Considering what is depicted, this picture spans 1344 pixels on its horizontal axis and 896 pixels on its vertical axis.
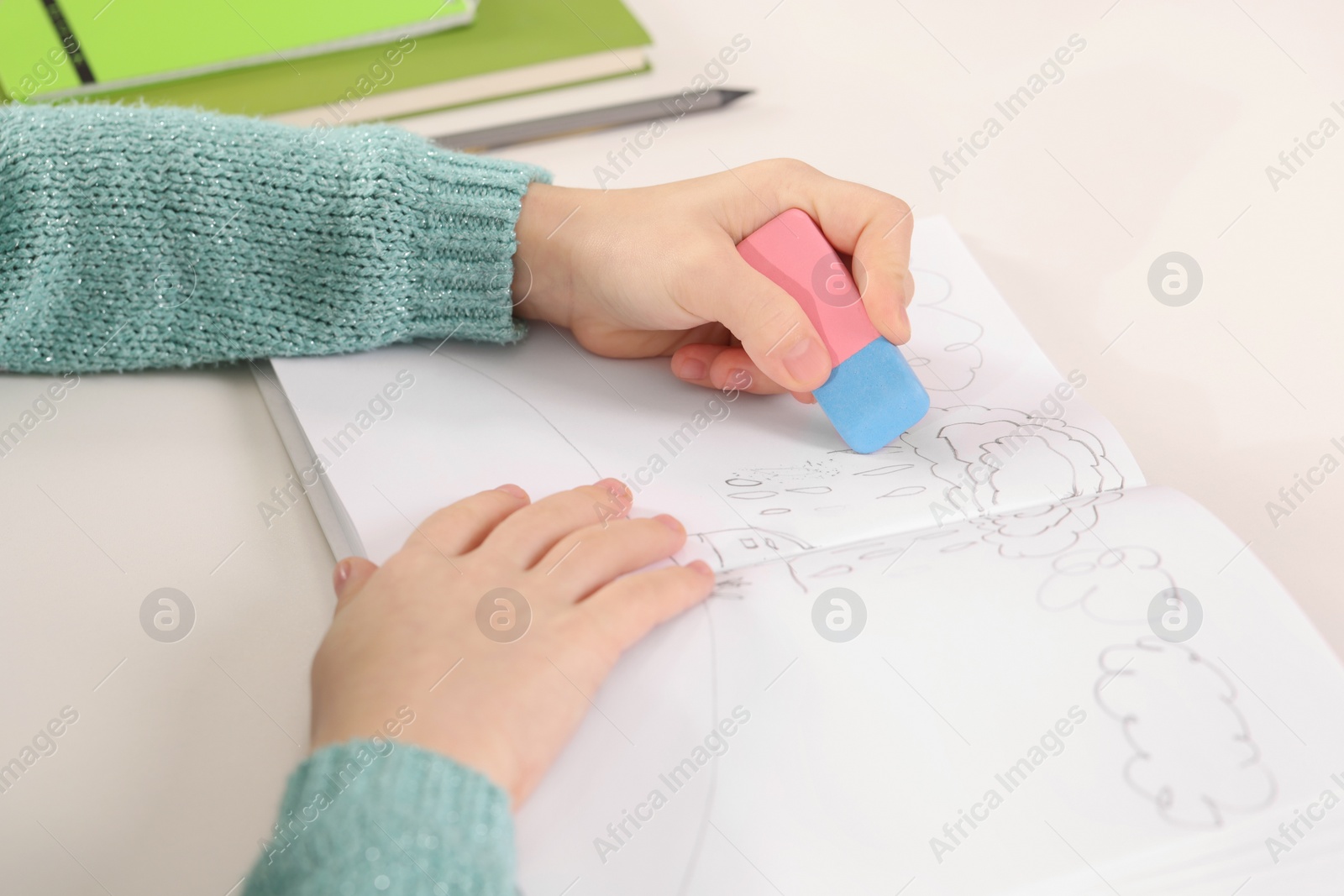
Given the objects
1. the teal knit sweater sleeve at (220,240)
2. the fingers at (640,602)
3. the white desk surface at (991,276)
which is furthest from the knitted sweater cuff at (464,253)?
the fingers at (640,602)

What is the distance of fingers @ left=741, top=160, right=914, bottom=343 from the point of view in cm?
52

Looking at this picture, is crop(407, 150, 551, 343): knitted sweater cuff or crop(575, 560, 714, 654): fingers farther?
crop(407, 150, 551, 343): knitted sweater cuff

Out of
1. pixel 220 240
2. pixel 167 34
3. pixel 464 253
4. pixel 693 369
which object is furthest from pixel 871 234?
pixel 167 34

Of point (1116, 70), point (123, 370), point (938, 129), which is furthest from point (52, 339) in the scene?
point (1116, 70)

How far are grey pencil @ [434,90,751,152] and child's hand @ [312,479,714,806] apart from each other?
335mm

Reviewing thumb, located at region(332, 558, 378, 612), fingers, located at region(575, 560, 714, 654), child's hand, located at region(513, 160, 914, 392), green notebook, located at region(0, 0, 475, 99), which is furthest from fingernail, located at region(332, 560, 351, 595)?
green notebook, located at region(0, 0, 475, 99)

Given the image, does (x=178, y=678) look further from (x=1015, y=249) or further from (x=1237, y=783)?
(x=1015, y=249)

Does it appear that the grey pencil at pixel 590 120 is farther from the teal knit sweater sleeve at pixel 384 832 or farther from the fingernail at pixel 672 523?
the teal knit sweater sleeve at pixel 384 832

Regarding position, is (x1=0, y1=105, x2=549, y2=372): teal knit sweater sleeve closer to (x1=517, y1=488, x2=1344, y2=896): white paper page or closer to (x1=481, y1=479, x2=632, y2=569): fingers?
(x1=481, y1=479, x2=632, y2=569): fingers

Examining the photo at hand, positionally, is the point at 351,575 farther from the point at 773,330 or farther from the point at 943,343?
the point at 943,343

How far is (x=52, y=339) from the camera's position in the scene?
21.4 inches

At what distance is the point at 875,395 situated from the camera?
1.69 ft

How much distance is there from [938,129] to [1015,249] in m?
0.14

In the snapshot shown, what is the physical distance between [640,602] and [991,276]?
0.38m
